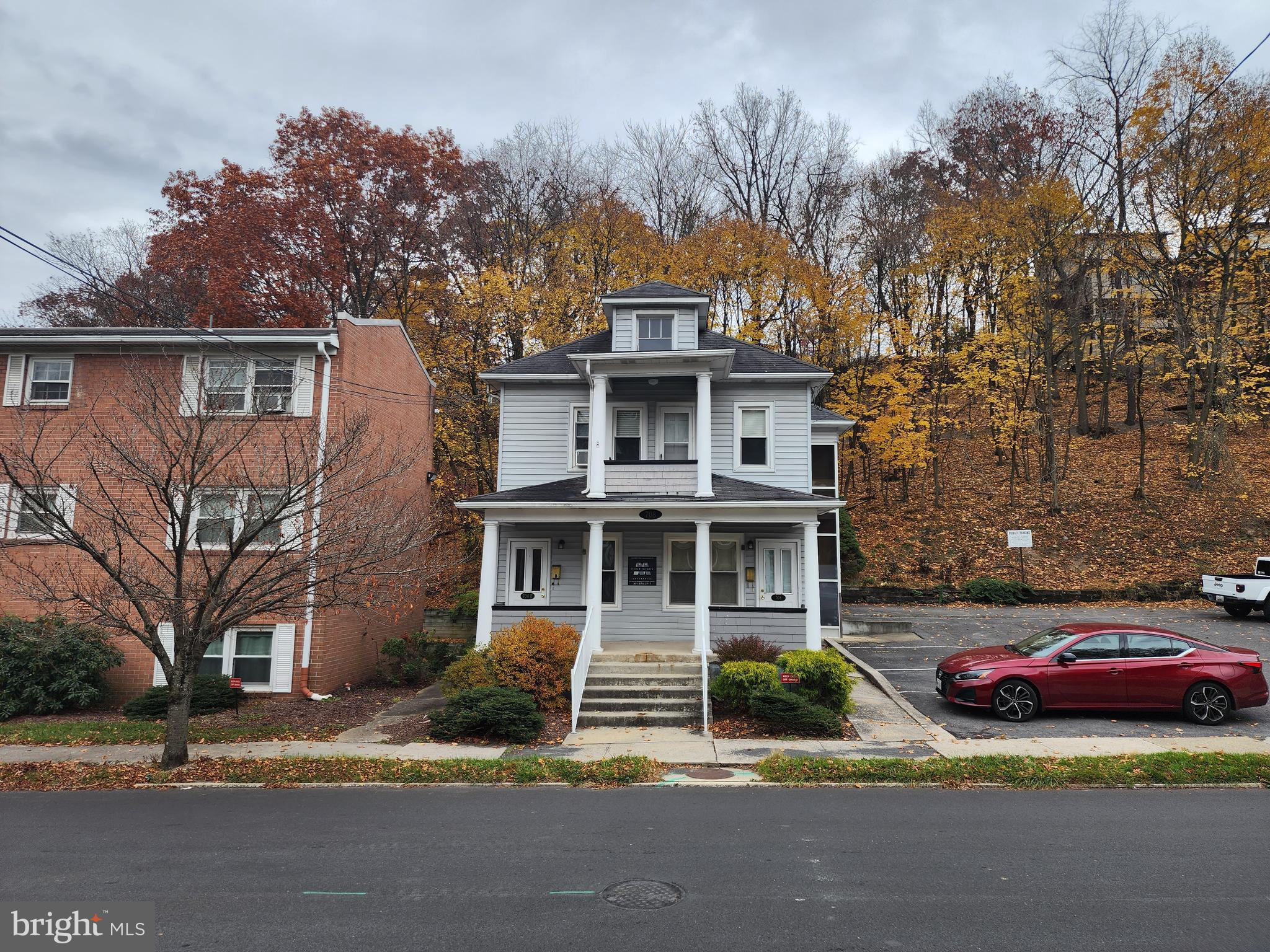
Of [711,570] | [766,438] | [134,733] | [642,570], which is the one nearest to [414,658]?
[642,570]

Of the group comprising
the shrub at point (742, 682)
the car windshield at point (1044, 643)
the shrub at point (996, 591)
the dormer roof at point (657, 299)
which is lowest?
the shrub at point (742, 682)

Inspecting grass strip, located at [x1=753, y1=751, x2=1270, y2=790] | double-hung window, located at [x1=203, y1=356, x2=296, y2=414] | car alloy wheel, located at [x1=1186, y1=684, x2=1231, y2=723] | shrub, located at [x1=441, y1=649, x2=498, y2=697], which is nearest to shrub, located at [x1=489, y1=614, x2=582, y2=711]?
shrub, located at [x1=441, y1=649, x2=498, y2=697]

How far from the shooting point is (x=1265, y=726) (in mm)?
11789

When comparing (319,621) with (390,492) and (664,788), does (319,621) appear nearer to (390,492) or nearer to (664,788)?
(390,492)

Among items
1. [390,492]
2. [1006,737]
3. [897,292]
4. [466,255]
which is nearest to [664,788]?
[1006,737]

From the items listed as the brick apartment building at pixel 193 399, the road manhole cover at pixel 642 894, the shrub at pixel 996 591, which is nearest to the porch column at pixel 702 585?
the brick apartment building at pixel 193 399

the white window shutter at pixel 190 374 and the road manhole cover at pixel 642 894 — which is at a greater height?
the white window shutter at pixel 190 374

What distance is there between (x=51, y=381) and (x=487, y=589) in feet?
35.9

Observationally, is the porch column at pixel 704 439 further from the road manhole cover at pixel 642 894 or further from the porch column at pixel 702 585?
the road manhole cover at pixel 642 894

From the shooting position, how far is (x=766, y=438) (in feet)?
58.2

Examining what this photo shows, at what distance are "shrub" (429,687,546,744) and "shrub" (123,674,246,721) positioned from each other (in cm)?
552

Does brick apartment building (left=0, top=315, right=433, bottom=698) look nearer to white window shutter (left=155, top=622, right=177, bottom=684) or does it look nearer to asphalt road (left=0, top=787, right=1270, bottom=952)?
white window shutter (left=155, top=622, right=177, bottom=684)

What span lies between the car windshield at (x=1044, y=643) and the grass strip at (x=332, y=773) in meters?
6.98

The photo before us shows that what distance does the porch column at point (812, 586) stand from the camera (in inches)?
594
